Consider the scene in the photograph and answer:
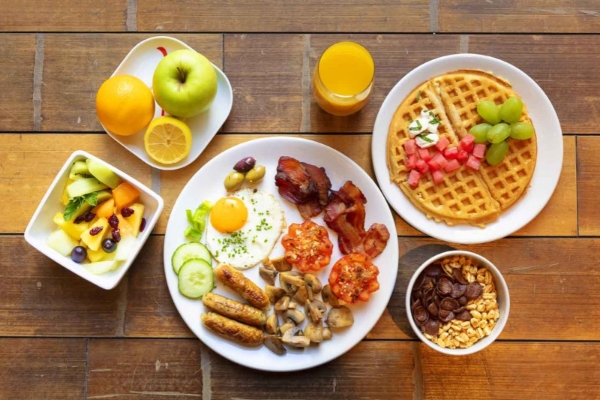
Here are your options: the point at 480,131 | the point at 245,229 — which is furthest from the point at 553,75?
the point at 245,229

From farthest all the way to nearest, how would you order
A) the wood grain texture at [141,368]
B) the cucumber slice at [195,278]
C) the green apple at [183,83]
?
the wood grain texture at [141,368]
the cucumber slice at [195,278]
the green apple at [183,83]

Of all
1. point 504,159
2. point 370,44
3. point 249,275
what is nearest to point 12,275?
point 249,275

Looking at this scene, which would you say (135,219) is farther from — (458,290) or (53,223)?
(458,290)

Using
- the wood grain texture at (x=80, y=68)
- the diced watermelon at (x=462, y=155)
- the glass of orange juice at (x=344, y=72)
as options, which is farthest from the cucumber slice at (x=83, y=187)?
the diced watermelon at (x=462, y=155)

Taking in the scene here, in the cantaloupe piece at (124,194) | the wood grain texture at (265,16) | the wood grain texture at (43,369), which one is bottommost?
the wood grain texture at (43,369)

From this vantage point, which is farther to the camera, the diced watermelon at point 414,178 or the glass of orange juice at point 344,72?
the diced watermelon at point 414,178

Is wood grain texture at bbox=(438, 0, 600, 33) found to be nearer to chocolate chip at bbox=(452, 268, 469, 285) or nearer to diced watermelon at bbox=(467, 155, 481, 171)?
diced watermelon at bbox=(467, 155, 481, 171)

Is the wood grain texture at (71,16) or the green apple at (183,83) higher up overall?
the wood grain texture at (71,16)

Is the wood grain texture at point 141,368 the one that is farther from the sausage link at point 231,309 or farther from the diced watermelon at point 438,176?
the diced watermelon at point 438,176
